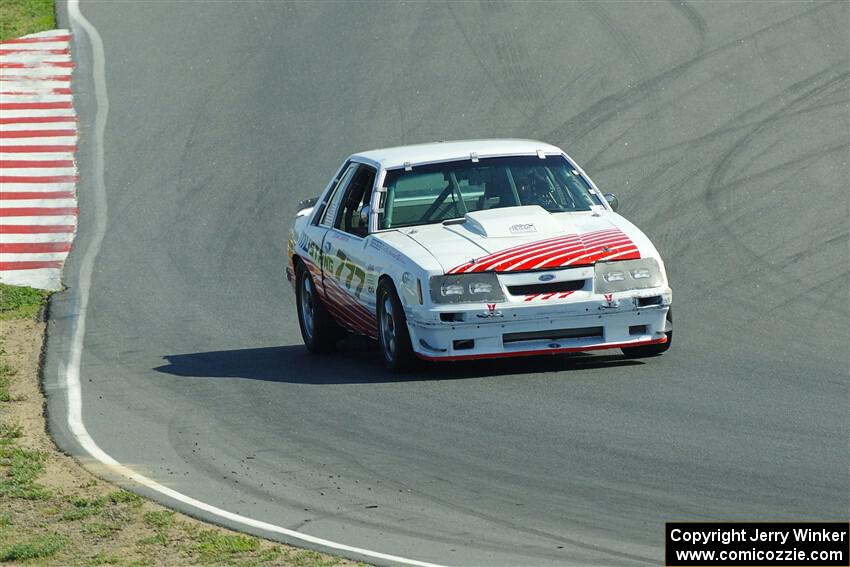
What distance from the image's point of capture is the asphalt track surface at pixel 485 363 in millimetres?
7738

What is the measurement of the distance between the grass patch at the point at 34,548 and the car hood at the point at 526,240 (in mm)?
3912

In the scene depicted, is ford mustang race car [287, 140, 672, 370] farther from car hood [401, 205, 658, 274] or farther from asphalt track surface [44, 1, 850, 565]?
asphalt track surface [44, 1, 850, 565]

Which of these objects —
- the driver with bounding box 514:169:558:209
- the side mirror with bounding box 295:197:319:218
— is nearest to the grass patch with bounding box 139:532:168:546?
the driver with bounding box 514:169:558:209

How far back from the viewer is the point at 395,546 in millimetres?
6926

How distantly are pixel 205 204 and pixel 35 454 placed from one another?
945 cm

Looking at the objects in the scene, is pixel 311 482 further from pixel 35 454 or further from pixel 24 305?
pixel 24 305

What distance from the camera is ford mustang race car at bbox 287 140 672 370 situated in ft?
33.7

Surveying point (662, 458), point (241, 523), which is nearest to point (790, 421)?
point (662, 458)

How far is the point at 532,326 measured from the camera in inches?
405

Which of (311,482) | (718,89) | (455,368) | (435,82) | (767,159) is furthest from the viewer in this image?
(435,82)

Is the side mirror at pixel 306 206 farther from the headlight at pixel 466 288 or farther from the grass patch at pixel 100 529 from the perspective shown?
the grass patch at pixel 100 529

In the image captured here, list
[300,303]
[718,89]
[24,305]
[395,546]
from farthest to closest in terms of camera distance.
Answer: [718,89] < [24,305] < [300,303] < [395,546]

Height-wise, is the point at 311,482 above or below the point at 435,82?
below

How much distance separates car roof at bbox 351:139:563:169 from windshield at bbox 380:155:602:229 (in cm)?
6
